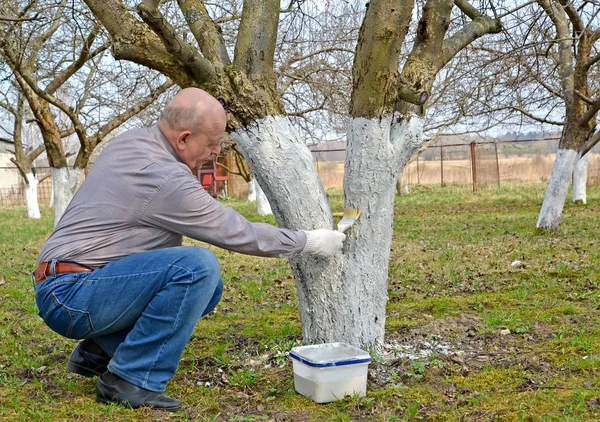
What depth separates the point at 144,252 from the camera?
120 inches

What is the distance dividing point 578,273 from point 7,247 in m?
9.40

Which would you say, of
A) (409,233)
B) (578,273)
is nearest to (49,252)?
(578,273)

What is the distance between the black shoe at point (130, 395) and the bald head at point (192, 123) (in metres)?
1.09

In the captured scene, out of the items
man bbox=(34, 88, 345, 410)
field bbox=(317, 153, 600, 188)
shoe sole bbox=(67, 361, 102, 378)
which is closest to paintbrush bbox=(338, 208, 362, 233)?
man bbox=(34, 88, 345, 410)

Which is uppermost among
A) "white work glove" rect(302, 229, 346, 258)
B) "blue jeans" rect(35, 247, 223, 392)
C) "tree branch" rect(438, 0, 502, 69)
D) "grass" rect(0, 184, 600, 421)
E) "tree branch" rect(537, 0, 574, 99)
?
"tree branch" rect(537, 0, 574, 99)

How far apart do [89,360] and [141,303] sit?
68 centimetres

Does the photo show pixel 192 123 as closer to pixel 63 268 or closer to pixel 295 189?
pixel 295 189

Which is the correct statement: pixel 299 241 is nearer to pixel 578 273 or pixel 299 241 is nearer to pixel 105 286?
pixel 105 286

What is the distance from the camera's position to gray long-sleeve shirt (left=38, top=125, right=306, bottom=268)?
2980mm

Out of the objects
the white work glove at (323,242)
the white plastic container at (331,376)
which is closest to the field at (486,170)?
the white work glove at (323,242)

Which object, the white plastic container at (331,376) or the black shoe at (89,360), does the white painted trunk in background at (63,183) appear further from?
the white plastic container at (331,376)

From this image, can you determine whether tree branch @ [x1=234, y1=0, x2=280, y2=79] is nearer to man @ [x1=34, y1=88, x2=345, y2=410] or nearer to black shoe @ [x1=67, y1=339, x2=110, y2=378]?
man @ [x1=34, y1=88, x2=345, y2=410]

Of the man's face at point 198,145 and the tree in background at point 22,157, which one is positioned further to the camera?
the tree in background at point 22,157

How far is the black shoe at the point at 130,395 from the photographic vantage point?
3080 mm
